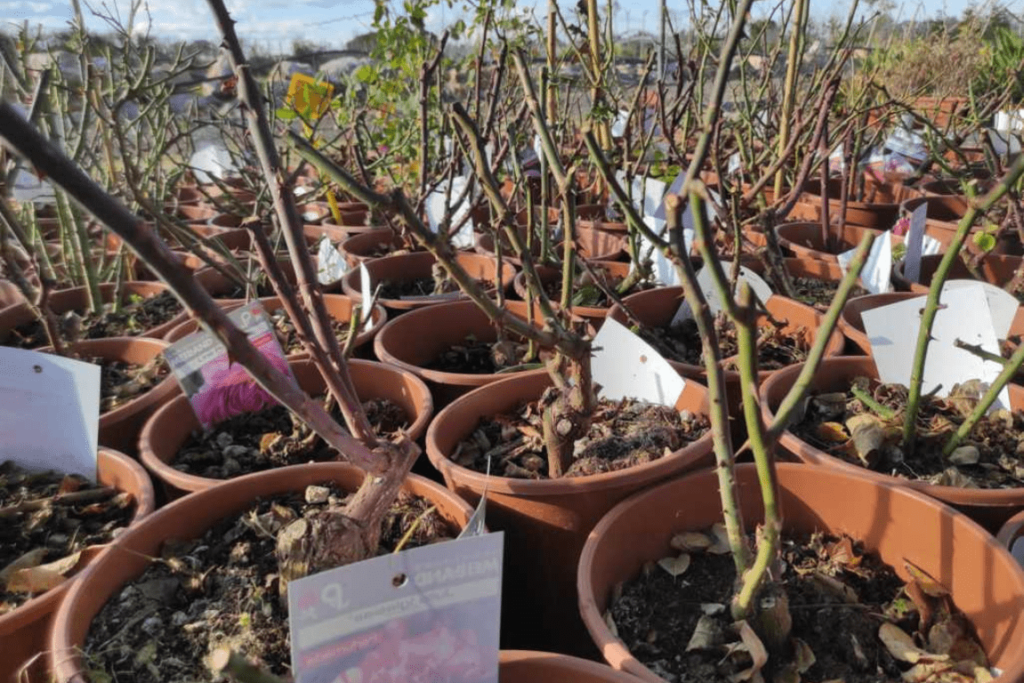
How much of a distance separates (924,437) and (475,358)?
0.96 metres

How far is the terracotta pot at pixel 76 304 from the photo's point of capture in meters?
1.83

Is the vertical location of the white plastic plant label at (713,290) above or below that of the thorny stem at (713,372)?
below

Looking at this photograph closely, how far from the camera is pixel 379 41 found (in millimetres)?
2465

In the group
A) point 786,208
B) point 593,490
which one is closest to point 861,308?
point 786,208

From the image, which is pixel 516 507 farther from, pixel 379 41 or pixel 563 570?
pixel 379 41

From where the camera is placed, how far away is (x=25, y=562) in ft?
3.43

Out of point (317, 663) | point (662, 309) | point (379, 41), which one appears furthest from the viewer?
point (379, 41)

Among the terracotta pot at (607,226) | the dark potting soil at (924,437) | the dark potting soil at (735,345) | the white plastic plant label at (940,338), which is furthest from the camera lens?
the terracotta pot at (607,226)

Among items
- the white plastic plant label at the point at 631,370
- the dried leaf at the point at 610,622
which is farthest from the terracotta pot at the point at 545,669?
the white plastic plant label at the point at 631,370

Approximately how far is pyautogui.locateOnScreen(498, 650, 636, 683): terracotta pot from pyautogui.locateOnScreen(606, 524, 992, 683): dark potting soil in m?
0.14

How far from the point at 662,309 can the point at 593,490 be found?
85 centimetres

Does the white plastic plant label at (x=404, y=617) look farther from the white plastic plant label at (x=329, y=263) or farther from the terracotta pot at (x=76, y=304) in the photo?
the white plastic plant label at (x=329, y=263)

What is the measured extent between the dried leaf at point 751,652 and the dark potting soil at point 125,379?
125 centimetres

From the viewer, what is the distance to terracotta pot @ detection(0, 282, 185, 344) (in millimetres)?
1826
